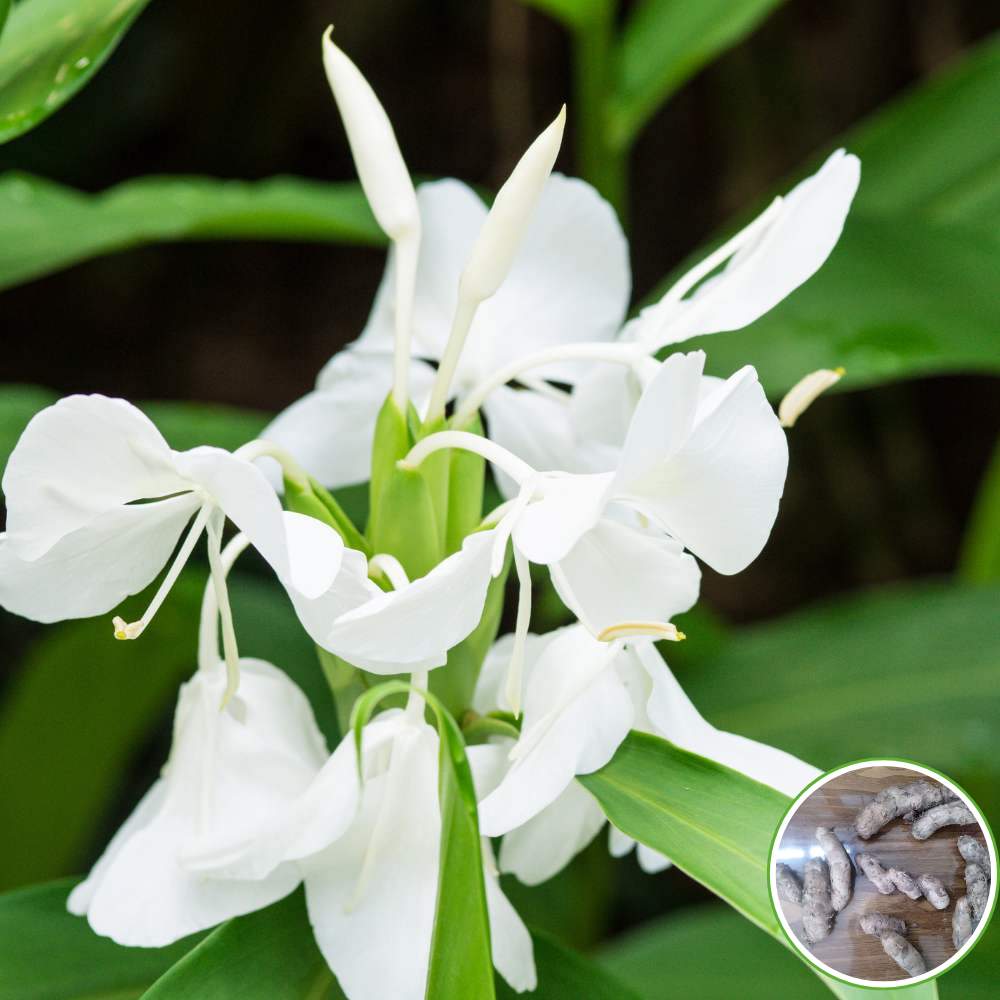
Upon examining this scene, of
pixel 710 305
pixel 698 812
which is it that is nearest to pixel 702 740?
pixel 698 812

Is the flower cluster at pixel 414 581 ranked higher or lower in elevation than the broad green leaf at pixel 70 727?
higher

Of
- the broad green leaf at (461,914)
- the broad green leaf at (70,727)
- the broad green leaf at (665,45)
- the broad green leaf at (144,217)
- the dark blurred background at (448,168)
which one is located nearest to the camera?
the broad green leaf at (461,914)

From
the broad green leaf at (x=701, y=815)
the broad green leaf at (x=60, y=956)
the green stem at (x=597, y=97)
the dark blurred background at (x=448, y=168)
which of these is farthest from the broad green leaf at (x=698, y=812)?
the dark blurred background at (x=448, y=168)

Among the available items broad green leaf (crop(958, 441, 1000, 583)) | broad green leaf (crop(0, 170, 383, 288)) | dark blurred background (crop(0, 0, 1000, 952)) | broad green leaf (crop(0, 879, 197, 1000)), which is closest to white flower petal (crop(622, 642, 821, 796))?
broad green leaf (crop(0, 879, 197, 1000))

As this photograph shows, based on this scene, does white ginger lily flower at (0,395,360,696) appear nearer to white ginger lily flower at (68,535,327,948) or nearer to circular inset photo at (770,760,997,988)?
white ginger lily flower at (68,535,327,948)

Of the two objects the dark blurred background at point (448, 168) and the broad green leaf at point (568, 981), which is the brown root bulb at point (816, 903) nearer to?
the broad green leaf at point (568, 981)

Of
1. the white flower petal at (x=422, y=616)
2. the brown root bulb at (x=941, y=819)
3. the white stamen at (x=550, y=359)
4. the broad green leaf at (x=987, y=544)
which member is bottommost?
the broad green leaf at (x=987, y=544)

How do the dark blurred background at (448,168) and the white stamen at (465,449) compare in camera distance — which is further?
the dark blurred background at (448,168)
